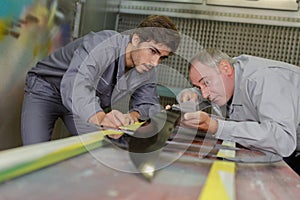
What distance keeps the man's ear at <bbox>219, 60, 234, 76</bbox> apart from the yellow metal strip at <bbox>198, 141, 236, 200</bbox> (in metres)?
0.75

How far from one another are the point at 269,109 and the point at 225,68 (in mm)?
388

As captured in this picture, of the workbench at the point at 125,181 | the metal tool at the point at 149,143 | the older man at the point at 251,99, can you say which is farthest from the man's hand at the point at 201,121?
the workbench at the point at 125,181

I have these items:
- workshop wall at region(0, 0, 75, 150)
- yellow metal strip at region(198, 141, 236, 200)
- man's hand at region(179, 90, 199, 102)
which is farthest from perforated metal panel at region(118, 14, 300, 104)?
yellow metal strip at region(198, 141, 236, 200)

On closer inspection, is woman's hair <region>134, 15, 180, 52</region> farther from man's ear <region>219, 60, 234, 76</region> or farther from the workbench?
the workbench

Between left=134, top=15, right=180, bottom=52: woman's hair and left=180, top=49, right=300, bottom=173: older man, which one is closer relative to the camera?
left=180, top=49, right=300, bottom=173: older man

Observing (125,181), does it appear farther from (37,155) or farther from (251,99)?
(251,99)

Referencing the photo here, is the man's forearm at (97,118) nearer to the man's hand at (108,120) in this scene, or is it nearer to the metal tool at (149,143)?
the man's hand at (108,120)

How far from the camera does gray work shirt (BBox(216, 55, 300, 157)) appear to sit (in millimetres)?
1416

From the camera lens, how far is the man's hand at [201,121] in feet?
4.84

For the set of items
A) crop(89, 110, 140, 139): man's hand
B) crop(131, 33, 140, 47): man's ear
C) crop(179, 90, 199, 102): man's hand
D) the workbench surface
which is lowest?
crop(89, 110, 140, 139): man's hand

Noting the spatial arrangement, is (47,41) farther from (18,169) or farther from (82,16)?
(18,169)

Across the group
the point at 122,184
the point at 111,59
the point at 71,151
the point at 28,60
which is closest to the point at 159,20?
the point at 111,59

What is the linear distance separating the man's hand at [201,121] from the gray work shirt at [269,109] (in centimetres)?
3

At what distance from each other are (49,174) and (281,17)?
2570 millimetres
